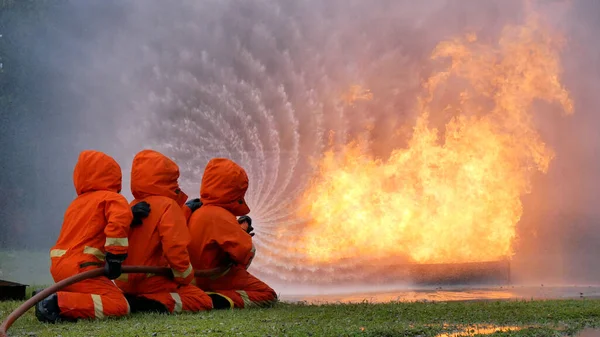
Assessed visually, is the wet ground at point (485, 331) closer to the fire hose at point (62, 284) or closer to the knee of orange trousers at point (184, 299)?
the knee of orange trousers at point (184, 299)

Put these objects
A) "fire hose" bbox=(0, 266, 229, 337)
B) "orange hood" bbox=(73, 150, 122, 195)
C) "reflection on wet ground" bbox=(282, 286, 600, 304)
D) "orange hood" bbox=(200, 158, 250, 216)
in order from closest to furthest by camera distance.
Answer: "fire hose" bbox=(0, 266, 229, 337) → "orange hood" bbox=(73, 150, 122, 195) → "orange hood" bbox=(200, 158, 250, 216) → "reflection on wet ground" bbox=(282, 286, 600, 304)

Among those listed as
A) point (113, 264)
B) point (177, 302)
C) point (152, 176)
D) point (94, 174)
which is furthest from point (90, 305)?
point (152, 176)

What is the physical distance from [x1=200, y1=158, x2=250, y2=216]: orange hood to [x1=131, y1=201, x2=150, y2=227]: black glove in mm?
1428

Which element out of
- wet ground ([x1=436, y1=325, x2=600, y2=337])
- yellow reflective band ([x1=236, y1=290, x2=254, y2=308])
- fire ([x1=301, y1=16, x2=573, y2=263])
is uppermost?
fire ([x1=301, y1=16, x2=573, y2=263])

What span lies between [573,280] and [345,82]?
8.61 meters

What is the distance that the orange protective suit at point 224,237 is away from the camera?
11188 millimetres

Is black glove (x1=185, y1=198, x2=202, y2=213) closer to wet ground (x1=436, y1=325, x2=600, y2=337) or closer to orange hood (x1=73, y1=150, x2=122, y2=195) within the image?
orange hood (x1=73, y1=150, x2=122, y2=195)

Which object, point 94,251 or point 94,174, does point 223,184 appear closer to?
point 94,174

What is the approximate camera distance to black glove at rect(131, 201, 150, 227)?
10.1m

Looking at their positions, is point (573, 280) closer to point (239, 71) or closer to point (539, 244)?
Result: point (539, 244)

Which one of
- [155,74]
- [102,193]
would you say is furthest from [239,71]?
[102,193]

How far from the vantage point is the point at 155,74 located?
21.3 m

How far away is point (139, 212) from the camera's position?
1009 cm

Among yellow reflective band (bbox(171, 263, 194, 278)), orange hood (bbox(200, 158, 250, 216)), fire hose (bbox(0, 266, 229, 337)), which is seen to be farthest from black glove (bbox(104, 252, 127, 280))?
orange hood (bbox(200, 158, 250, 216))
